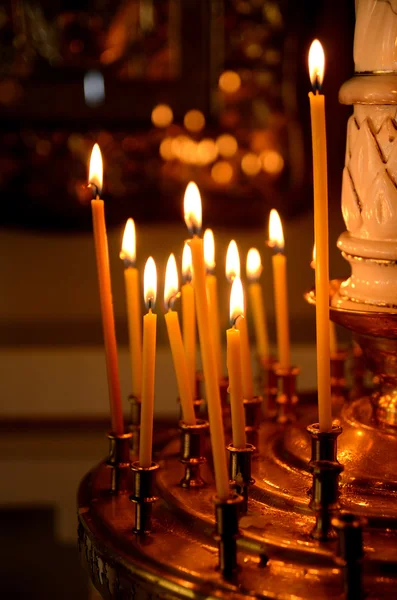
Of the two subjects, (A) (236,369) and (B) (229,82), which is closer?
(A) (236,369)

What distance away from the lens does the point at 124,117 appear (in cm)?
138

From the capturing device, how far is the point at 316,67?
526 mm

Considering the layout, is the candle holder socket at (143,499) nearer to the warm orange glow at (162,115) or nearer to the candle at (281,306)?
the candle at (281,306)

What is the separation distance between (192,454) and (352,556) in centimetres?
17

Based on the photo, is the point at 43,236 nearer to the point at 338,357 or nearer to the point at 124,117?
the point at 124,117

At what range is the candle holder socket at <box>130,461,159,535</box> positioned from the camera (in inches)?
20.0

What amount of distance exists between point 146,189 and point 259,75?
242 mm

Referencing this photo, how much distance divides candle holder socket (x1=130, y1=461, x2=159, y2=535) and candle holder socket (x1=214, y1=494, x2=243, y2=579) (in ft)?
0.22

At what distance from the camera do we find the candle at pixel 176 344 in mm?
523

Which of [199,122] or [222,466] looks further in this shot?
[199,122]

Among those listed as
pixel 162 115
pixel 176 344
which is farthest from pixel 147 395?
pixel 162 115

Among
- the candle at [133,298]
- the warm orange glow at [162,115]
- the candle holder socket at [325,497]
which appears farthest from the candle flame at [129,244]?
the warm orange glow at [162,115]

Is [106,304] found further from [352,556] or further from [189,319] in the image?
[352,556]

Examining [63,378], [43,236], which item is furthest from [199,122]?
[63,378]
